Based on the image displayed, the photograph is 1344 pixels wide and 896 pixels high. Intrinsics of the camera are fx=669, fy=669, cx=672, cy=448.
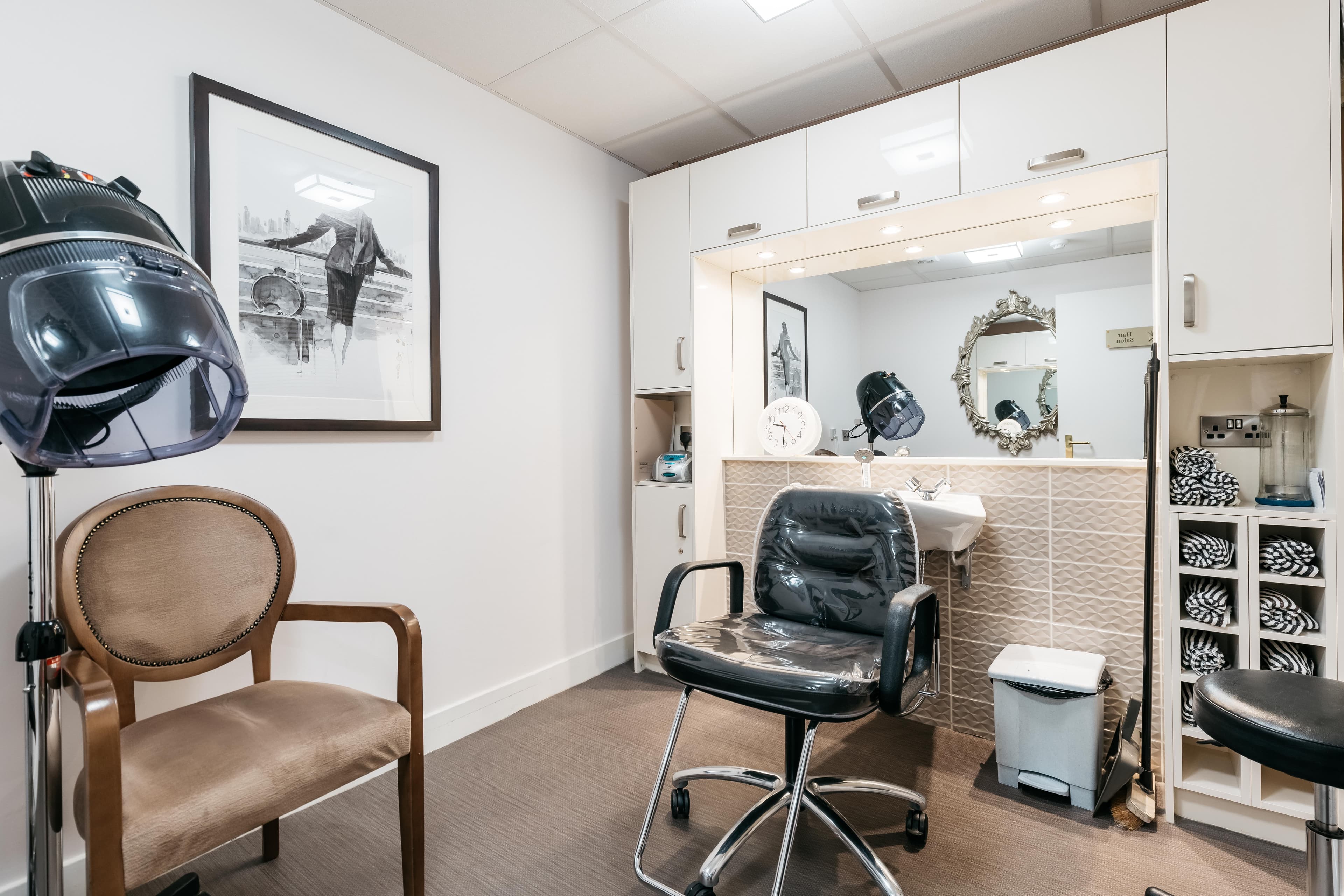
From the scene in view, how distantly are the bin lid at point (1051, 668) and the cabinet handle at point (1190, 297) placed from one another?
1.07 m

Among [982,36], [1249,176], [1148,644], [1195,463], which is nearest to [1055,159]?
[1249,176]

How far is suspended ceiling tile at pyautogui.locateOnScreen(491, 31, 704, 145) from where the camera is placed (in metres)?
2.44

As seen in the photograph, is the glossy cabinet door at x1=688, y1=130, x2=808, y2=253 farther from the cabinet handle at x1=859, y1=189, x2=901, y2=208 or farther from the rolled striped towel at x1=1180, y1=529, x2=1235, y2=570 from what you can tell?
the rolled striped towel at x1=1180, y1=529, x2=1235, y2=570

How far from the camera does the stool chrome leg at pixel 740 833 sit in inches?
62.5

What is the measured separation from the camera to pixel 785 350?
10.4 ft

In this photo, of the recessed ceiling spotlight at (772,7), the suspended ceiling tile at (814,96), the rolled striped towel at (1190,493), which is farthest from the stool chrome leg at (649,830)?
the suspended ceiling tile at (814,96)

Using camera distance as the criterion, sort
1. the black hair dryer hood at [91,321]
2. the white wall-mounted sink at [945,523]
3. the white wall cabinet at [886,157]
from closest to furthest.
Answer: the black hair dryer hood at [91,321] → the white wall-mounted sink at [945,523] → the white wall cabinet at [886,157]

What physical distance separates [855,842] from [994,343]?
1883 millimetres

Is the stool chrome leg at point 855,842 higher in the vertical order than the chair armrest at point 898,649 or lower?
lower

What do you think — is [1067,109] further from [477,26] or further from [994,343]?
[477,26]

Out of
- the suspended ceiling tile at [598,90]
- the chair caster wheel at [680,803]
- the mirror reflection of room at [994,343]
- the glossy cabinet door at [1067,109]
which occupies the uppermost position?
the suspended ceiling tile at [598,90]

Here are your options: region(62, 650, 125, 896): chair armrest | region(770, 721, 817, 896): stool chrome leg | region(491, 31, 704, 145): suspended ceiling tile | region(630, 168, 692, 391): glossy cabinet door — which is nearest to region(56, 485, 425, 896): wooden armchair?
region(62, 650, 125, 896): chair armrest

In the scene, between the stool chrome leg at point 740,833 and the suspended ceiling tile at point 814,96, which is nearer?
the stool chrome leg at point 740,833

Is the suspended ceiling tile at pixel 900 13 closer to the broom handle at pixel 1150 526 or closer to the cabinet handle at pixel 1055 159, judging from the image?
the cabinet handle at pixel 1055 159
